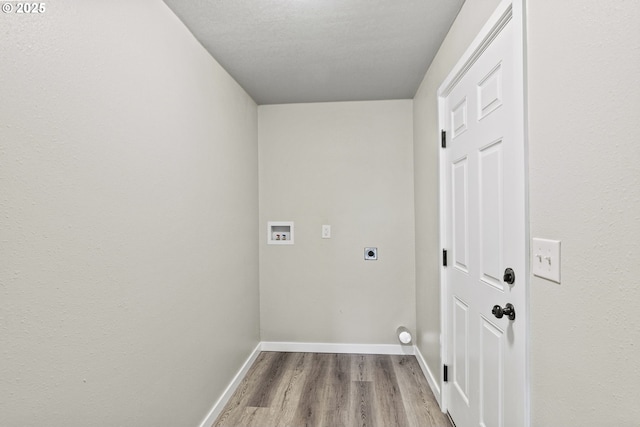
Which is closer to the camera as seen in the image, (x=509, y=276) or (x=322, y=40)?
(x=509, y=276)

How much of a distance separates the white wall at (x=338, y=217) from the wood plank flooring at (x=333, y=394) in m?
0.29

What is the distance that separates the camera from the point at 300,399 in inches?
89.4

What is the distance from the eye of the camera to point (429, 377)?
244cm

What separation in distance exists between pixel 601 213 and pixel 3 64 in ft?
5.08

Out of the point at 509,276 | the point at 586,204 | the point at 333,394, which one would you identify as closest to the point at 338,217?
the point at 333,394

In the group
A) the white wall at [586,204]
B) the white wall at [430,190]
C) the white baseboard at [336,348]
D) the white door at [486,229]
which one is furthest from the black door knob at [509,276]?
the white baseboard at [336,348]

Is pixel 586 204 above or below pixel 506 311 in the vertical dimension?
above

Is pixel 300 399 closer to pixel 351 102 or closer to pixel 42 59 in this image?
pixel 42 59

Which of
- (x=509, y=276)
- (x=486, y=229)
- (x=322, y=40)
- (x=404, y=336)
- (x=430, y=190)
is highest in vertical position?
(x=322, y=40)

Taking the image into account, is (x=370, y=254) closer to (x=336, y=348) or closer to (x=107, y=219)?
(x=336, y=348)

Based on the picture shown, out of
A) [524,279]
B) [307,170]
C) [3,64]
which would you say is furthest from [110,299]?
[307,170]

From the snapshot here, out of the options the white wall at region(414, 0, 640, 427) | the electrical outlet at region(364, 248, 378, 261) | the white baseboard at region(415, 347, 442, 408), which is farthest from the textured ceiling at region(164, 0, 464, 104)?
the white baseboard at region(415, 347, 442, 408)

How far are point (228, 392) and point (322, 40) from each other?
8.02ft

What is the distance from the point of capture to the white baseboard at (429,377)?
2178 millimetres
